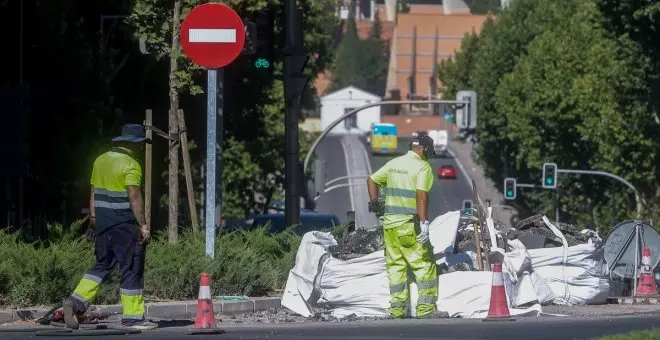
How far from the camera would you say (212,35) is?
1499 centimetres

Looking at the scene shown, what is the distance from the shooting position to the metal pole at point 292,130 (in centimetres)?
2047

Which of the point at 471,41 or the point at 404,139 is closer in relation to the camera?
the point at 471,41

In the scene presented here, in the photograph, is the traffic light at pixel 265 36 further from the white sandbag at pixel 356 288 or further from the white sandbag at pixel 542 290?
the white sandbag at pixel 356 288

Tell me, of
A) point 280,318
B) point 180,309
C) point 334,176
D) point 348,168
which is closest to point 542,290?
point 280,318

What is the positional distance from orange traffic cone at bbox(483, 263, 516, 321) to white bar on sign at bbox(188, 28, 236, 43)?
341 cm

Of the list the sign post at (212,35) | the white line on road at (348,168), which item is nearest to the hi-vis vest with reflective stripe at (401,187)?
the sign post at (212,35)

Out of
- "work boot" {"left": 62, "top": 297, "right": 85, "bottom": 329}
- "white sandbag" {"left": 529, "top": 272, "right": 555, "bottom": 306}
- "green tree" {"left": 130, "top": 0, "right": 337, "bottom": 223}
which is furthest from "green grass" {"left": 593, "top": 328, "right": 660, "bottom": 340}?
"green tree" {"left": 130, "top": 0, "right": 337, "bottom": 223}

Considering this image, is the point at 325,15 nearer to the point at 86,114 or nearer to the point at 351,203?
the point at 86,114

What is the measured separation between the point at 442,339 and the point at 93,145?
22.4m

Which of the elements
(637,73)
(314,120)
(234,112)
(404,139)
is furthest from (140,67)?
(314,120)

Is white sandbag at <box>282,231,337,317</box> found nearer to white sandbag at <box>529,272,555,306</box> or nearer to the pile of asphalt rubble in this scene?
the pile of asphalt rubble

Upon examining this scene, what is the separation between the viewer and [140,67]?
39719 millimetres

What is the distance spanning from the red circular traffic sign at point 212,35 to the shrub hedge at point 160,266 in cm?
196

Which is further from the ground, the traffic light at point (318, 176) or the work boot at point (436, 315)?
the traffic light at point (318, 176)
